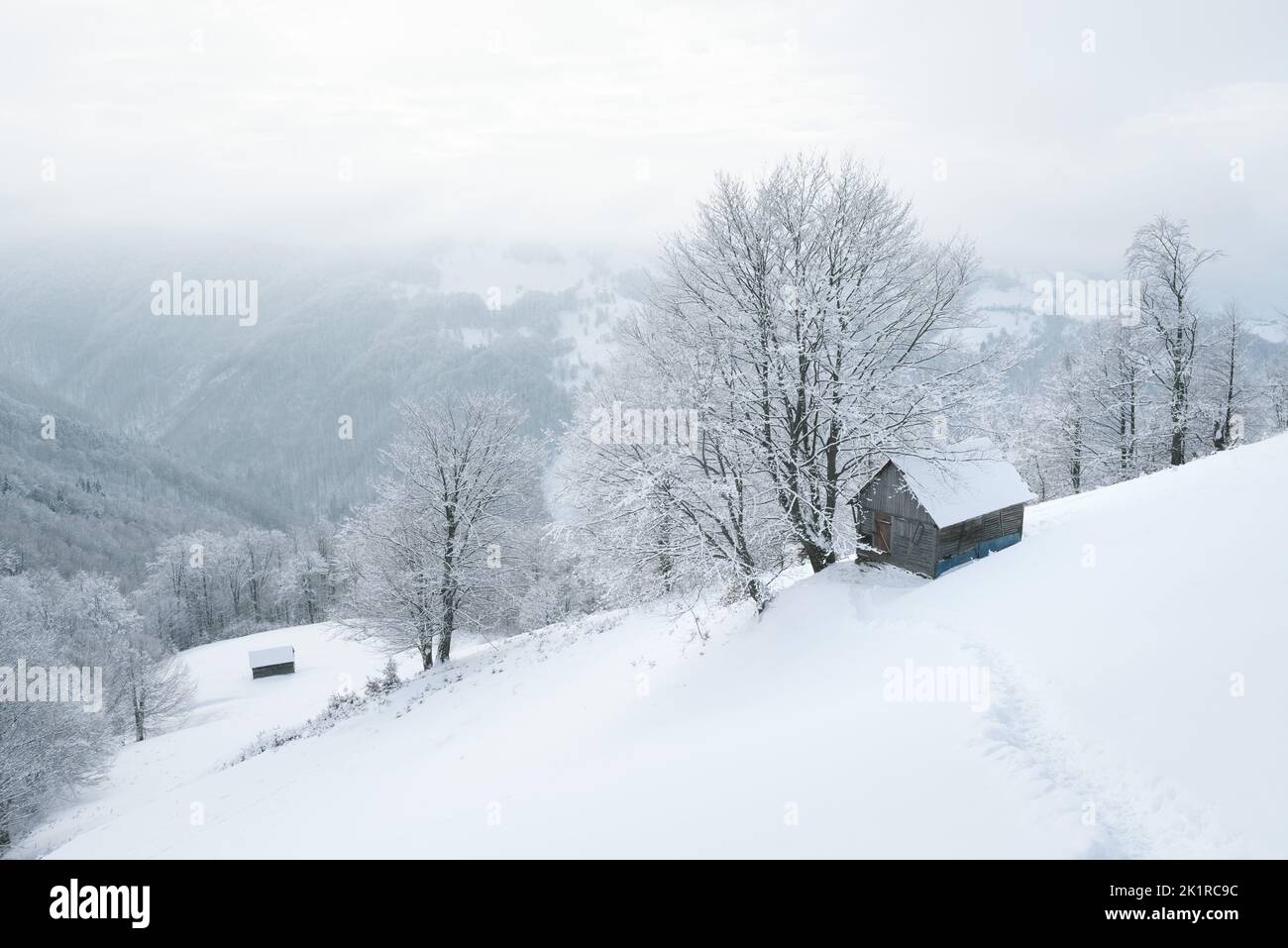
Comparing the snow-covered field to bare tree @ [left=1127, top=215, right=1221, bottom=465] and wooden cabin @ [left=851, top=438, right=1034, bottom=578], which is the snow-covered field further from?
bare tree @ [left=1127, top=215, right=1221, bottom=465]

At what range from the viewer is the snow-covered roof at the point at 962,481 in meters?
14.6

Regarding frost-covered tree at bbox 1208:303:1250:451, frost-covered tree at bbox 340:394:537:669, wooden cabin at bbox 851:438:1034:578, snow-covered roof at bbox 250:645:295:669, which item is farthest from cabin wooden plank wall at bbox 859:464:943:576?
snow-covered roof at bbox 250:645:295:669

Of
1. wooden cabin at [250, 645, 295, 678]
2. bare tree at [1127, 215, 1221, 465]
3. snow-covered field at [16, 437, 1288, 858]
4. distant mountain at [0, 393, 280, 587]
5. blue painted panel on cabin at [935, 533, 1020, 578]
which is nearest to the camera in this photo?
snow-covered field at [16, 437, 1288, 858]

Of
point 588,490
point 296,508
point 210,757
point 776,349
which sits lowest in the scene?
point 296,508

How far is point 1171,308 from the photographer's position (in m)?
24.0

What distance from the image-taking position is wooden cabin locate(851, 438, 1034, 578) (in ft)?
48.1

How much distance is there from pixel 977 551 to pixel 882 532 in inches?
93.9

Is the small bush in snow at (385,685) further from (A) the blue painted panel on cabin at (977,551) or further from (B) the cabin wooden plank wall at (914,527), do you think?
(A) the blue painted panel on cabin at (977,551)

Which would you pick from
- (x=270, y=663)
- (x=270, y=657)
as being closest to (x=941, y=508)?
(x=270, y=663)

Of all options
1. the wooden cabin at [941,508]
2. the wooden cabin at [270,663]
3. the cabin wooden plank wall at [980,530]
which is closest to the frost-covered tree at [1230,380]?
the cabin wooden plank wall at [980,530]
